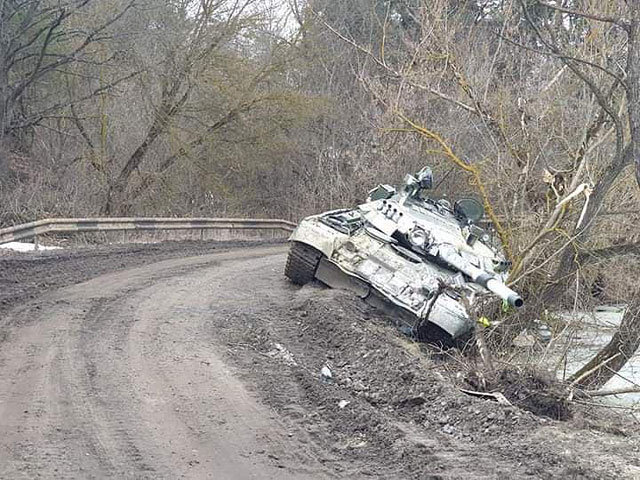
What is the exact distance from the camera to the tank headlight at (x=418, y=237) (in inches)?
479

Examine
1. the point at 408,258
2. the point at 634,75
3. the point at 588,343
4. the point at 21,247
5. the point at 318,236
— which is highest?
the point at 634,75

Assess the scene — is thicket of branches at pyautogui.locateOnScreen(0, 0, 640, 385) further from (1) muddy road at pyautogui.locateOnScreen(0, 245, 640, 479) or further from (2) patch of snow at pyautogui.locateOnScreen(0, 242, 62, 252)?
(1) muddy road at pyautogui.locateOnScreen(0, 245, 640, 479)

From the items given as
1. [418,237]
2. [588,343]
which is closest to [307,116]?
[418,237]

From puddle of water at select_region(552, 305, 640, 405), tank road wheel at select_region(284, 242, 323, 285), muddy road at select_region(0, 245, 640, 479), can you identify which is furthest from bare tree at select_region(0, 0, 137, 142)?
puddle of water at select_region(552, 305, 640, 405)

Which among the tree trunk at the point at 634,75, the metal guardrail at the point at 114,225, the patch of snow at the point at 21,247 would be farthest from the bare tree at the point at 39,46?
the tree trunk at the point at 634,75

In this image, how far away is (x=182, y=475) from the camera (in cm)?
537

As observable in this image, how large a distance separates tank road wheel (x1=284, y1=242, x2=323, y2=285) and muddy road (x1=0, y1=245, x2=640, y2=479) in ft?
5.77

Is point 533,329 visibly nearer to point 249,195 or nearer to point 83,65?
point 83,65

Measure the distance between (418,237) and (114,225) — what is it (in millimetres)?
8247

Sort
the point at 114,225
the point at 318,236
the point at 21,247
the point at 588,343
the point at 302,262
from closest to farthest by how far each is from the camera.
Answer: the point at 588,343, the point at 318,236, the point at 302,262, the point at 21,247, the point at 114,225

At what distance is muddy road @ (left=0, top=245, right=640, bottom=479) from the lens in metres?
5.66

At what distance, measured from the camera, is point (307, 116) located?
2720cm

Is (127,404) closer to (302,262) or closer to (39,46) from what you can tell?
(302,262)

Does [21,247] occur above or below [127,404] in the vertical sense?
below
